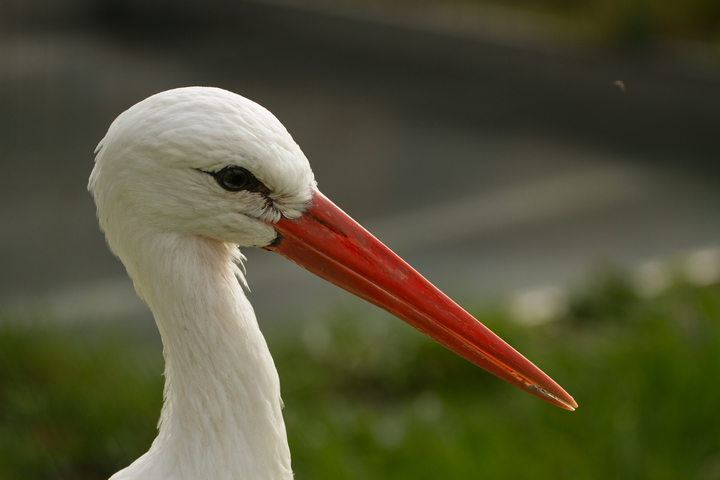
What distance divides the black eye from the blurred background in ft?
5.36

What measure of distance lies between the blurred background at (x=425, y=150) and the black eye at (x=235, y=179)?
5.36 feet

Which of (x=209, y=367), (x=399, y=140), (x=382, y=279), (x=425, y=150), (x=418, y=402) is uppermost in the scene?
(x=399, y=140)

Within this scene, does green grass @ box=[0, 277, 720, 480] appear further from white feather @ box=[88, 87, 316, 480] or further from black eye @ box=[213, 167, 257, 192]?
black eye @ box=[213, 167, 257, 192]

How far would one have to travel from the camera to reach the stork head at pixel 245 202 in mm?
1256

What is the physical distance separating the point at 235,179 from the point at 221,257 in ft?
0.59

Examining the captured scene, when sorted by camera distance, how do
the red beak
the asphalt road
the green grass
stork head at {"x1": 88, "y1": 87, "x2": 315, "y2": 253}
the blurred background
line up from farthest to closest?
1. the asphalt road
2. the blurred background
3. the green grass
4. the red beak
5. stork head at {"x1": 88, "y1": 87, "x2": 315, "y2": 253}

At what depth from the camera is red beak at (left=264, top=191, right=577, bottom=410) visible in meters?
1.40

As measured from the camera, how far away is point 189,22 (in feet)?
22.3

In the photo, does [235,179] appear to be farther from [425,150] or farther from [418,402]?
[425,150]

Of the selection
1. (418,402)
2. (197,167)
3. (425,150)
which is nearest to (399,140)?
(425,150)

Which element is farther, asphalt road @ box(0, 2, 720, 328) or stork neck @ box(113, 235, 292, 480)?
asphalt road @ box(0, 2, 720, 328)

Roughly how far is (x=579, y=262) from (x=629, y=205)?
2.88ft

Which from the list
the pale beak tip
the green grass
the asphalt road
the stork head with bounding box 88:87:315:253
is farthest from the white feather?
the asphalt road

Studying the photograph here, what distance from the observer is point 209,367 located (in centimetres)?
138
